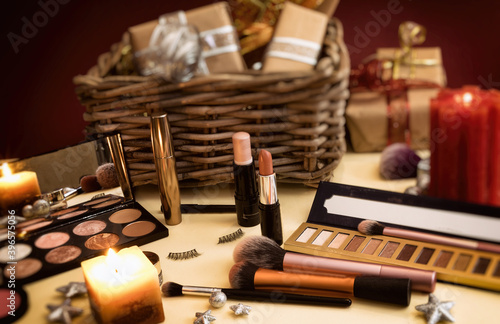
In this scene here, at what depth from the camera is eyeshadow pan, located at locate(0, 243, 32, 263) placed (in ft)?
2.13

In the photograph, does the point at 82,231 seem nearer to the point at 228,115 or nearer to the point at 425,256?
the point at 228,115

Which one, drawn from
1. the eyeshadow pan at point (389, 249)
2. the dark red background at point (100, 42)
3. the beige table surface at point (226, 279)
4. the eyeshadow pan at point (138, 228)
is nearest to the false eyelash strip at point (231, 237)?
the beige table surface at point (226, 279)

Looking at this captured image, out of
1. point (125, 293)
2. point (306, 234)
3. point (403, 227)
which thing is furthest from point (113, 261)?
point (403, 227)

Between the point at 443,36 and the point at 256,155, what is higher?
the point at 443,36

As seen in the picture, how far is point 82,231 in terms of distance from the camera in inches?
29.1

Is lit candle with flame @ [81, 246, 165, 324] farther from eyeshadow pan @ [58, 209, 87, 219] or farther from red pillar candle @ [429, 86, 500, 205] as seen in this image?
red pillar candle @ [429, 86, 500, 205]

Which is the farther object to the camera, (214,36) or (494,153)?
(214,36)

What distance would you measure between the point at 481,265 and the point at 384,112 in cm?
40

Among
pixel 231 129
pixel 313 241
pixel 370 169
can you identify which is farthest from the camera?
→ pixel 370 169

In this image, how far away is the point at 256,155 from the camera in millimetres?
797

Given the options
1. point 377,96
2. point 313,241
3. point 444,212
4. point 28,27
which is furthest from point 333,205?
point 28,27

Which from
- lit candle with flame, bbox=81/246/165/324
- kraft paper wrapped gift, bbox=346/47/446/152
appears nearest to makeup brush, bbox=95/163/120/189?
lit candle with flame, bbox=81/246/165/324

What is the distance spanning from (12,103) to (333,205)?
75cm

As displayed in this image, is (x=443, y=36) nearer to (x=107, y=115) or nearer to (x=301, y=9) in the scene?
(x=301, y=9)
